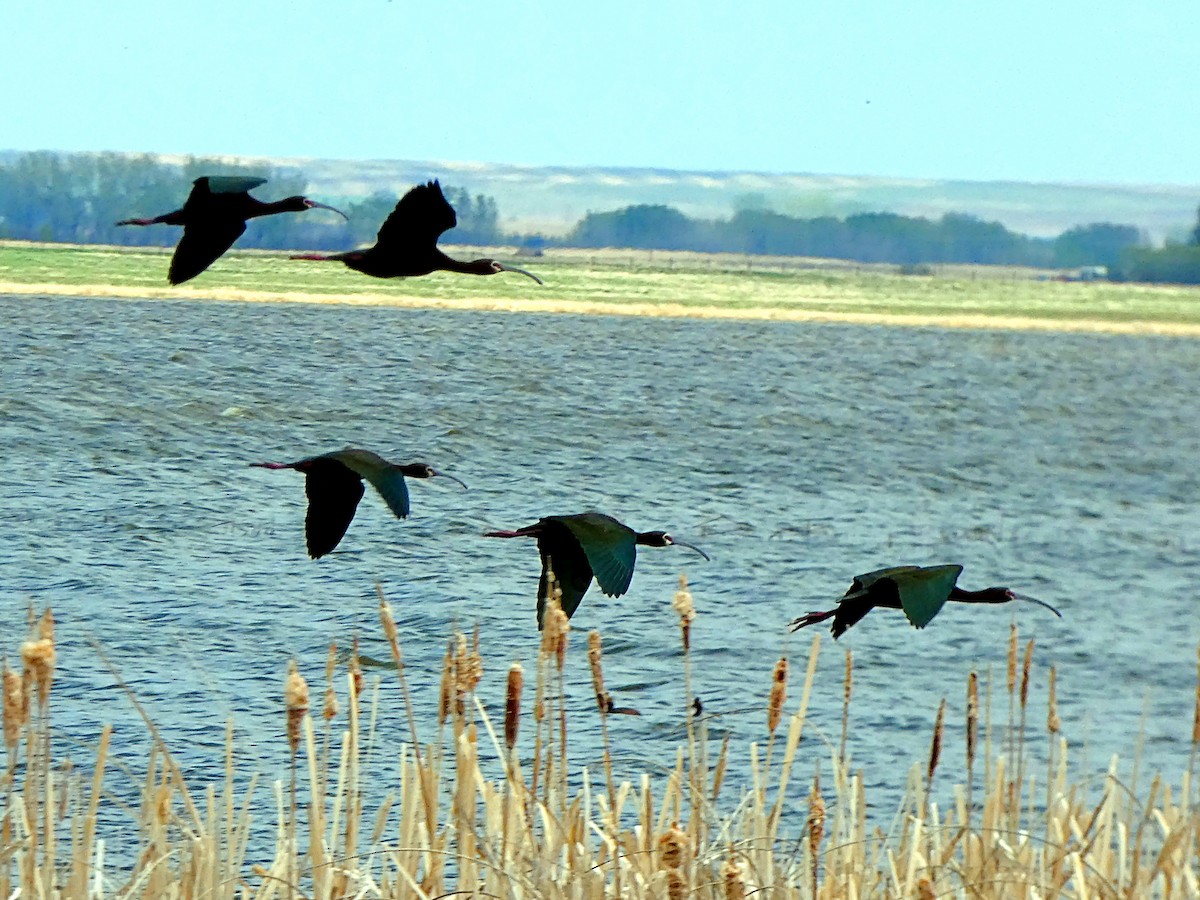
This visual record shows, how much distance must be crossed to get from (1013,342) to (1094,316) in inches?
244

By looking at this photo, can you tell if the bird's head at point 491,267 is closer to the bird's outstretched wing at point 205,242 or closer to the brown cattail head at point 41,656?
the bird's outstretched wing at point 205,242

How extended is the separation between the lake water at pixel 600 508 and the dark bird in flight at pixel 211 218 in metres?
3.79

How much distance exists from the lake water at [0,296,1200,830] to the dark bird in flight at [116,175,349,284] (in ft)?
12.4

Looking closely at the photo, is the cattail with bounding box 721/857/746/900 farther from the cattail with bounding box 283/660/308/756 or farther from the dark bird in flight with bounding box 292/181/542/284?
the dark bird in flight with bounding box 292/181/542/284

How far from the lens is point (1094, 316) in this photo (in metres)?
104

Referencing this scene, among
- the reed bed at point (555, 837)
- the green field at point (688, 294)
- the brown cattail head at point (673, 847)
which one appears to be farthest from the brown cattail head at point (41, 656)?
the green field at point (688, 294)

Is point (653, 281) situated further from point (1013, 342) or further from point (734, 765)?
point (734, 765)

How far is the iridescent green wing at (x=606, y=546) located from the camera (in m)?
1.71

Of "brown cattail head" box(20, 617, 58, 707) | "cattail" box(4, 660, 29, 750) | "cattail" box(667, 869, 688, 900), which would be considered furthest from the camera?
"cattail" box(4, 660, 29, 750)

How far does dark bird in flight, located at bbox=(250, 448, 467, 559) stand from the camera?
5.45ft

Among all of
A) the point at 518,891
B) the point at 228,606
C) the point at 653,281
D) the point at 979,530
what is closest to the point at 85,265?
the point at 653,281

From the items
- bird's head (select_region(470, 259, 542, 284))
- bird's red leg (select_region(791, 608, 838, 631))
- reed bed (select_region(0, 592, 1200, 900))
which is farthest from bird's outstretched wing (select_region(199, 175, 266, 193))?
reed bed (select_region(0, 592, 1200, 900))

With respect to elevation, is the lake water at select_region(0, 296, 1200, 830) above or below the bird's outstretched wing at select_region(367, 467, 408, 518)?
below

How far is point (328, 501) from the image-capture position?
1.77 m
